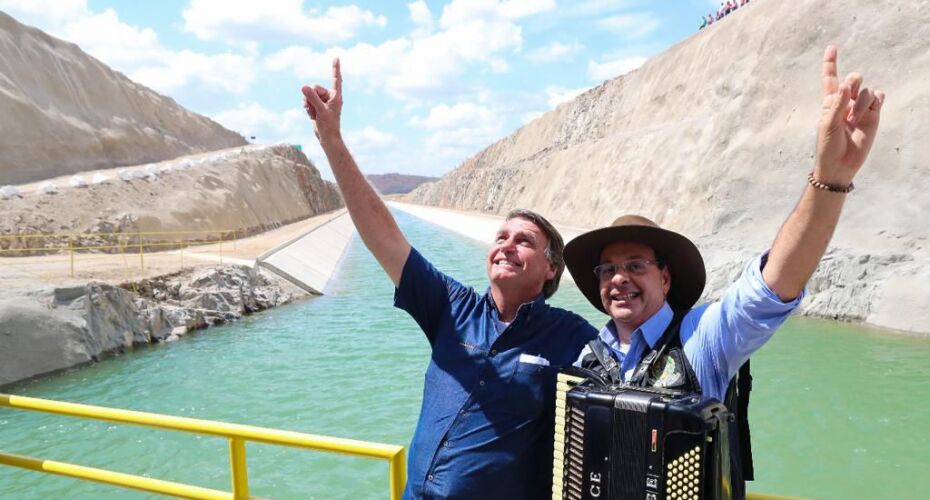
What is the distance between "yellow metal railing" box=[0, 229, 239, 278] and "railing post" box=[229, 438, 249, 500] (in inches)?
566

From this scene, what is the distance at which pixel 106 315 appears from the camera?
15234mm

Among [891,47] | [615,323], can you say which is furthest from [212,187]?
[615,323]

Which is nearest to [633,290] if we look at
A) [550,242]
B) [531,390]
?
[531,390]

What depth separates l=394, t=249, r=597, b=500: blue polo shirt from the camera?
2.61 m

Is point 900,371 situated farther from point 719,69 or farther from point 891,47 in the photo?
point 719,69

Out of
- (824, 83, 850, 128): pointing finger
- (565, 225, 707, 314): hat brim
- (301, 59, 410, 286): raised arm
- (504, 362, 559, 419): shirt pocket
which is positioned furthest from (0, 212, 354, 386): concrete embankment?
(824, 83, 850, 128): pointing finger

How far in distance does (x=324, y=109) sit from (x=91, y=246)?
2248 cm

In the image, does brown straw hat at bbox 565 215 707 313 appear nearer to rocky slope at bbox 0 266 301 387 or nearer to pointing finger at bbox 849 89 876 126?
pointing finger at bbox 849 89 876 126

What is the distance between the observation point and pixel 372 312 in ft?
68.5

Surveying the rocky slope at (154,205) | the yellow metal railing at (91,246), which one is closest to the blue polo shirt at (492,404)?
the yellow metal railing at (91,246)

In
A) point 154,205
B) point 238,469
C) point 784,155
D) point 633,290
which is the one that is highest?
point 784,155

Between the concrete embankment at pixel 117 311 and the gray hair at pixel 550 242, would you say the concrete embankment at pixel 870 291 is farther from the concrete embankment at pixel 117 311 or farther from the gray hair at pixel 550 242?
the gray hair at pixel 550 242

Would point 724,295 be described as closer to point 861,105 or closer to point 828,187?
point 828,187

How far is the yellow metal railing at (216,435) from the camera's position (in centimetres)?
312
